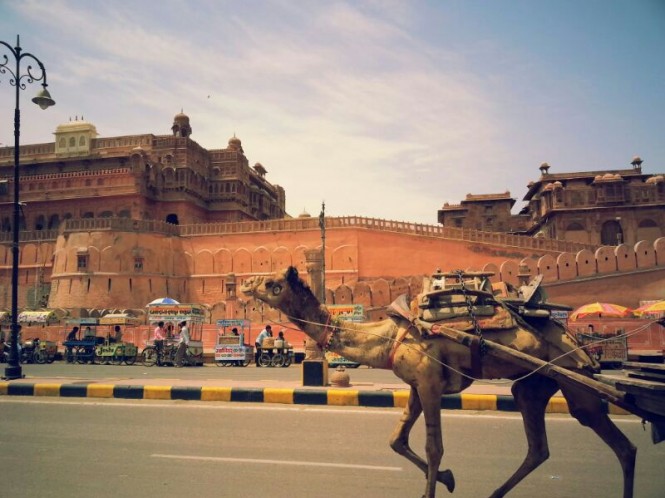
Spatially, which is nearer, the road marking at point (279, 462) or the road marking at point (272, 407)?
the road marking at point (279, 462)

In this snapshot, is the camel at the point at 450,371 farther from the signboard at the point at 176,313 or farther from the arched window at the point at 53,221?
the arched window at the point at 53,221

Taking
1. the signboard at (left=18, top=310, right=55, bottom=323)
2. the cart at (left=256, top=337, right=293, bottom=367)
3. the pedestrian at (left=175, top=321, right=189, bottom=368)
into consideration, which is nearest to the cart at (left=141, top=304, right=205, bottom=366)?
the pedestrian at (left=175, top=321, right=189, bottom=368)

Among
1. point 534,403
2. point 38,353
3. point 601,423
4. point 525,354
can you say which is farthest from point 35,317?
point 601,423

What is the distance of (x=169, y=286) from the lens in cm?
3906

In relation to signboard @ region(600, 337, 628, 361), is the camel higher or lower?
higher

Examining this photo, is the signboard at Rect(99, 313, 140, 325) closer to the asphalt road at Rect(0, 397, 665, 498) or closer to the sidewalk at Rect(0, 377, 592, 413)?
the sidewalk at Rect(0, 377, 592, 413)

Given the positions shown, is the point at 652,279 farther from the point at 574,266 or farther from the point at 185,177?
the point at 185,177

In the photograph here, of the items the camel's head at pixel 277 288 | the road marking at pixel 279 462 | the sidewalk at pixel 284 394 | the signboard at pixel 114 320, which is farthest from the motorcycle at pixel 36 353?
the camel's head at pixel 277 288

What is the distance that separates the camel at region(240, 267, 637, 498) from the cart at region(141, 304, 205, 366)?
15.1 meters

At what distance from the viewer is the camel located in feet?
12.9

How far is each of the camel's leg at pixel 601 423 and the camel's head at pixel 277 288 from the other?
2.14 metres

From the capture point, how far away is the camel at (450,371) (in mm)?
3934

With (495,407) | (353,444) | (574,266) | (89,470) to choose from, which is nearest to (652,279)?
(574,266)

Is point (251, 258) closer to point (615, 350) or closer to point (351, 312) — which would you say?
point (351, 312)
